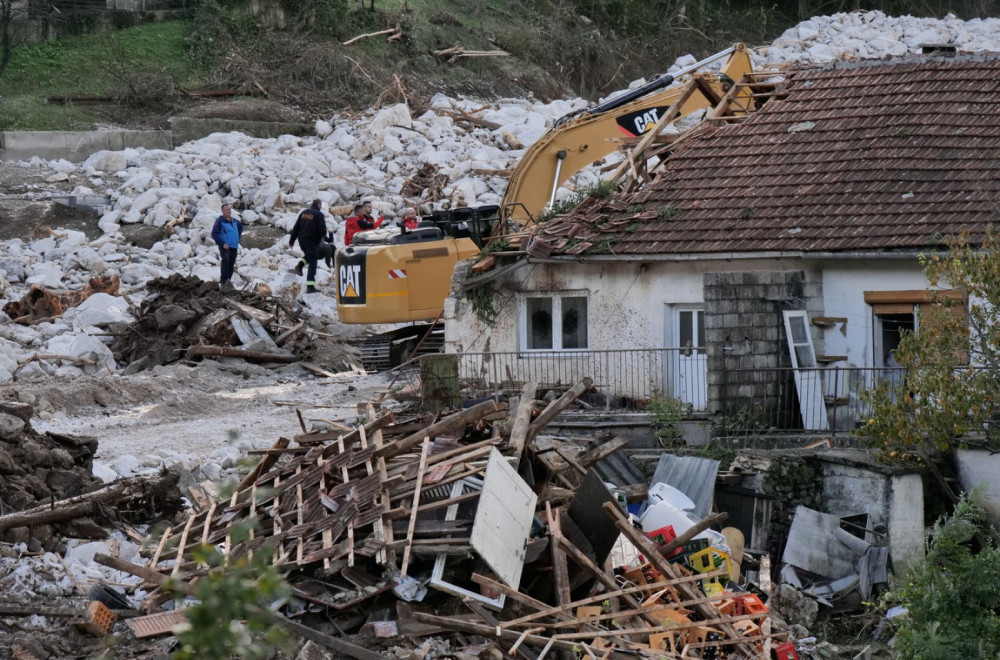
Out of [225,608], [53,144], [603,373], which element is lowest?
[225,608]

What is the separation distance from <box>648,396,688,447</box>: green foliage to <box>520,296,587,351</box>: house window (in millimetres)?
2065

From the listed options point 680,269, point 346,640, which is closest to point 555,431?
point 680,269

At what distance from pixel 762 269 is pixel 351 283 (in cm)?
653

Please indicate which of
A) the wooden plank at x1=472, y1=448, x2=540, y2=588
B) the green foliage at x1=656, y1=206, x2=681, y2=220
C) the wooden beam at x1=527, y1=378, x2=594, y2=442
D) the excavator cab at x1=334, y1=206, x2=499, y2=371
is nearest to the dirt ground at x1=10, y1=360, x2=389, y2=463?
the excavator cab at x1=334, y1=206, x2=499, y2=371

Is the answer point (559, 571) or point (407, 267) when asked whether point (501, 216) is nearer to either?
point (407, 267)

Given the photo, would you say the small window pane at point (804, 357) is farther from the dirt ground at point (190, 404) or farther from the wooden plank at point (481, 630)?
the wooden plank at point (481, 630)

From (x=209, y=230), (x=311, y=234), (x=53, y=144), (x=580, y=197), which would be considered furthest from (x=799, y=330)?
(x=53, y=144)

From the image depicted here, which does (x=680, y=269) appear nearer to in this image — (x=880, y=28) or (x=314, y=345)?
(x=314, y=345)

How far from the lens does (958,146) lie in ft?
58.0

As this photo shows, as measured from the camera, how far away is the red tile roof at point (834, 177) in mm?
16703

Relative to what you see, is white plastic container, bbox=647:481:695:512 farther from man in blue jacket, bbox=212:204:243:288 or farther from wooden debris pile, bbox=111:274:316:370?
man in blue jacket, bbox=212:204:243:288

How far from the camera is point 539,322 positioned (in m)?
17.8

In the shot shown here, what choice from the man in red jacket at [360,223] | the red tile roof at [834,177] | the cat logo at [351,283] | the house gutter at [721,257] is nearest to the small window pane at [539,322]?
the house gutter at [721,257]

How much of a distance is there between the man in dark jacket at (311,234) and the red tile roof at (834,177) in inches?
308
